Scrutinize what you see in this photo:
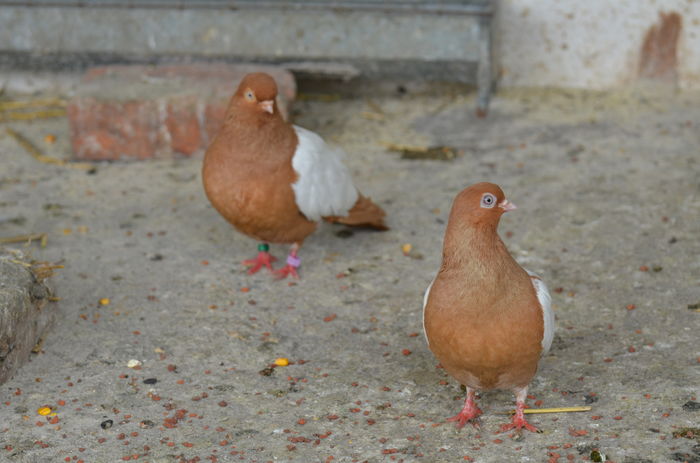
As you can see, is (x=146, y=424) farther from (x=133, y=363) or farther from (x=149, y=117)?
(x=149, y=117)

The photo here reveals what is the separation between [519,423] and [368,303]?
1.18 metres

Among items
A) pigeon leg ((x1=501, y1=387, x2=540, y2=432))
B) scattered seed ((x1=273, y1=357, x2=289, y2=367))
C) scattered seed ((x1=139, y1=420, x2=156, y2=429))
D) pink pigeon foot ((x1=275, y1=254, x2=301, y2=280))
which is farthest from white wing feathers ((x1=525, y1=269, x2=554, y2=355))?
pink pigeon foot ((x1=275, y1=254, x2=301, y2=280))

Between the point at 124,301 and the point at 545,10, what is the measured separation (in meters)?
3.72

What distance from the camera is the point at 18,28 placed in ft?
21.6

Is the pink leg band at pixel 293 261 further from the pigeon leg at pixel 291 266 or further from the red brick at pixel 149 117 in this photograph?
the red brick at pixel 149 117

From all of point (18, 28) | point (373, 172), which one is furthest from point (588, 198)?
point (18, 28)

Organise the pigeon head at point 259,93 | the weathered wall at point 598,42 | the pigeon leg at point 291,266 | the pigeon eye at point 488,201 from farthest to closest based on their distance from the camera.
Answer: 1. the weathered wall at point 598,42
2. the pigeon leg at point 291,266
3. the pigeon head at point 259,93
4. the pigeon eye at point 488,201

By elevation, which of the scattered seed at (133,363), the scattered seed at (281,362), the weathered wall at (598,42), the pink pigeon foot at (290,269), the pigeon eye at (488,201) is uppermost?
the weathered wall at (598,42)

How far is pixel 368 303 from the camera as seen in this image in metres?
4.38

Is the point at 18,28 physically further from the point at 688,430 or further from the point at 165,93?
the point at 688,430

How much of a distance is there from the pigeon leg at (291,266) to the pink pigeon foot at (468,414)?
1.43 m

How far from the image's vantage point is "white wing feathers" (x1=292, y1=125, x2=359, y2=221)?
14.8 feet

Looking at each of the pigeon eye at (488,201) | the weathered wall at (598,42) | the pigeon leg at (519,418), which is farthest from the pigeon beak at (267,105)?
the weathered wall at (598,42)

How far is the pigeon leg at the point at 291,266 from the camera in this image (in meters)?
4.66
